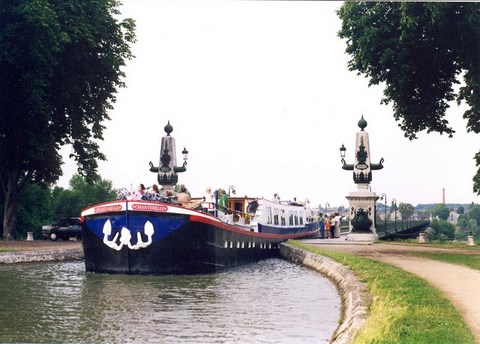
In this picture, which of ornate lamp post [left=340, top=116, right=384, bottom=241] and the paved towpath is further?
ornate lamp post [left=340, top=116, right=384, bottom=241]

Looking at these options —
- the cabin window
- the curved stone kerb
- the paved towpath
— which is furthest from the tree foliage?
the paved towpath

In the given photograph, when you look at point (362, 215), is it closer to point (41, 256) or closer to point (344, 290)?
point (41, 256)

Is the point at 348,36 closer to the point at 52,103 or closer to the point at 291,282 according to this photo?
the point at 291,282

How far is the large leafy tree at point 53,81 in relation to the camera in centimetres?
3224

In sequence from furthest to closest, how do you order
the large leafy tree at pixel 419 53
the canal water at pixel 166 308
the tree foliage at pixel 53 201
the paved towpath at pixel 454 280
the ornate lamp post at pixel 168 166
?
the tree foliage at pixel 53 201 → the ornate lamp post at pixel 168 166 → the large leafy tree at pixel 419 53 → the canal water at pixel 166 308 → the paved towpath at pixel 454 280

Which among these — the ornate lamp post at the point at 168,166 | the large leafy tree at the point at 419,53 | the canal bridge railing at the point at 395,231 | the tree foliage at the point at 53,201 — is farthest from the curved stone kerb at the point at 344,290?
the tree foliage at the point at 53,201

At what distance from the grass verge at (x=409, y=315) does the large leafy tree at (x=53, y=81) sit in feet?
75.4

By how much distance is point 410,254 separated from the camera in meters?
26.1

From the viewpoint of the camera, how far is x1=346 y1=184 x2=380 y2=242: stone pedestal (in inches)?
1533

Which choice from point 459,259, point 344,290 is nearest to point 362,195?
point 459,259

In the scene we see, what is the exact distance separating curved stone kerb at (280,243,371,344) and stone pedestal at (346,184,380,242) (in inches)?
284

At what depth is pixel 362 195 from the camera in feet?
131

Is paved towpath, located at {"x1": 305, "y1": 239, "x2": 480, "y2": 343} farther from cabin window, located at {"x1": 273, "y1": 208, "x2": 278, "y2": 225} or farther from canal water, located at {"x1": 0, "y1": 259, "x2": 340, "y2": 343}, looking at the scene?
cabin window, located at {"x1": 273, "y1": 208, "x2": 278, "y2": 225}

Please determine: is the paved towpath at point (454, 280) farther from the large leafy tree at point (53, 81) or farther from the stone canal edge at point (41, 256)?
the large leafy tree at point (53, 81)
